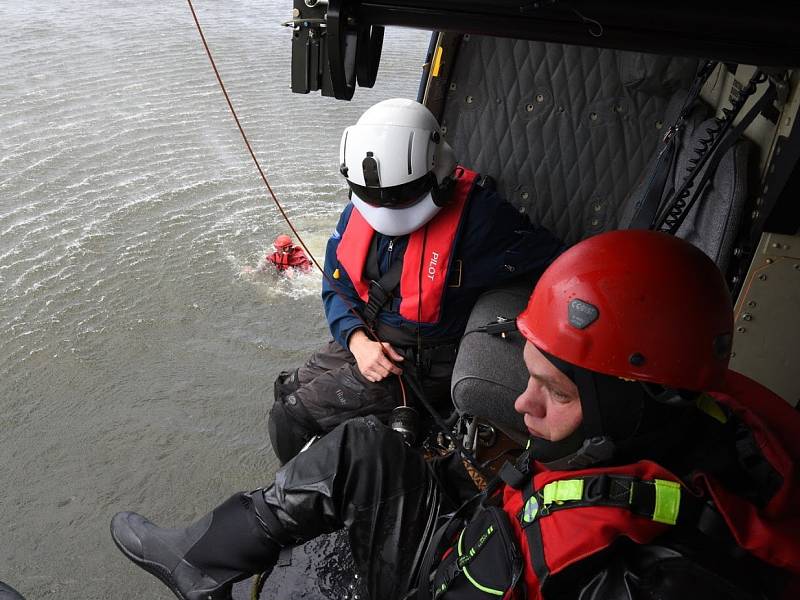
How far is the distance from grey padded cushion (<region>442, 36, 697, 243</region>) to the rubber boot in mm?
2324

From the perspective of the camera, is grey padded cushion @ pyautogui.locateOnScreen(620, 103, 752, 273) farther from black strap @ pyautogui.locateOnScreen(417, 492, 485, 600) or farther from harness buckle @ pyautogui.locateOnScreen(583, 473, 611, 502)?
harness buckle @ pyautogui.locateOnScreen(583, 473, 611, 502)

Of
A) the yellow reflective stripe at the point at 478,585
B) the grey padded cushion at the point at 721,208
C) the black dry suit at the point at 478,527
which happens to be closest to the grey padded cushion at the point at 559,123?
the grey padded cushion at the point at 721,208

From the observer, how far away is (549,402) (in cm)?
142

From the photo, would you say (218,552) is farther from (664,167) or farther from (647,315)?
(664,167)

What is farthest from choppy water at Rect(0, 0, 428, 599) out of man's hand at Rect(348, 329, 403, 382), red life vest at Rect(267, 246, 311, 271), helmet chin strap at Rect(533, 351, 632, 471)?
helmet chin strap at Rect(533, 351, 632, 471)

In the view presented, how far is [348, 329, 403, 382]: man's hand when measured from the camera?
8.74ft

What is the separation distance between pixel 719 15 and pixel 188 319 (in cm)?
328

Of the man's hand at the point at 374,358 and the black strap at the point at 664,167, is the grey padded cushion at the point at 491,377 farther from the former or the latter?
the black strap at the point at 664,167

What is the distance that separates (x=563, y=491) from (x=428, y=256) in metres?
1.42

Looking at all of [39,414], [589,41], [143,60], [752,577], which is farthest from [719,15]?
[143,60]

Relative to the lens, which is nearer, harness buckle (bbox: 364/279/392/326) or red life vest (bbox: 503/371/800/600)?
red life vest (bbox: 503/371/800/600)

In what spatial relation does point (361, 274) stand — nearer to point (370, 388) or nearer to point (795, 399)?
point (370, 388)

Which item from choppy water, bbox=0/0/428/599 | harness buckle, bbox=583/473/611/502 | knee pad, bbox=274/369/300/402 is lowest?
choppy water, bbox=0/0/428/599

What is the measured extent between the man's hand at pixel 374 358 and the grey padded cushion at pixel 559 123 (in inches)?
56.3
